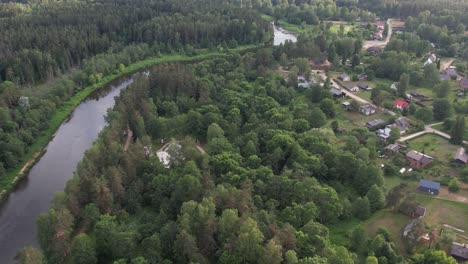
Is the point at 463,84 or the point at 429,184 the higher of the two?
the point at 463,84

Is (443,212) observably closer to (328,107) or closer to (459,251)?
(459,251)


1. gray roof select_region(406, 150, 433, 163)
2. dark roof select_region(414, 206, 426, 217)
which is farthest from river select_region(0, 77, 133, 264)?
gray roof select_region(406, 150, 433, 163)

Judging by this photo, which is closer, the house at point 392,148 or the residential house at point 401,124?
the house at point 392,148

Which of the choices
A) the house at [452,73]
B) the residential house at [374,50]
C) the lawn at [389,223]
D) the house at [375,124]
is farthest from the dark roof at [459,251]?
the residential house at [374,50]

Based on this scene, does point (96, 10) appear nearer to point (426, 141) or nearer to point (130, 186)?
point (130, 186)

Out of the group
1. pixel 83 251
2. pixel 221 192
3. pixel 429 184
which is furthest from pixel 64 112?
pixel 429 184

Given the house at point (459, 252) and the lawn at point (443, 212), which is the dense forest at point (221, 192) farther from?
the lawn at point (443, 212)

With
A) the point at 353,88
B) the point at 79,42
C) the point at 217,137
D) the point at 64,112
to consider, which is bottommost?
the point at 64,112
